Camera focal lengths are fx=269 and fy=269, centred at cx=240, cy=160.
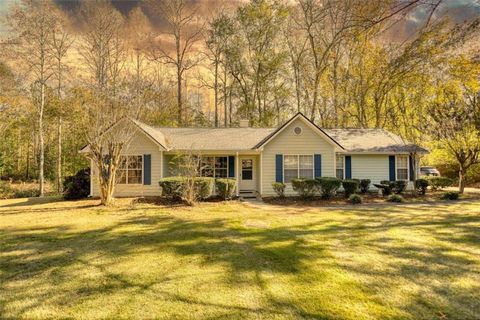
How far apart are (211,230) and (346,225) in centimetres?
419

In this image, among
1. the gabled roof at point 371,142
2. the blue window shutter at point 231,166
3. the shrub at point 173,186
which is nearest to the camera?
the shrub at point 173,186

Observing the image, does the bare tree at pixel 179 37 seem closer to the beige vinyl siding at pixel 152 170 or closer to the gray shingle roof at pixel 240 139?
the gray shingle roof at pixel 240 139

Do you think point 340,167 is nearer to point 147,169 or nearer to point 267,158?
point 267,158

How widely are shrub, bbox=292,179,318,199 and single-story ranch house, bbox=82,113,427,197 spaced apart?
5.03 feet

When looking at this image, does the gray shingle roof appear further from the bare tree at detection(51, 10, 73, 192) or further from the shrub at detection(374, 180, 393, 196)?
the bare tree at detection(51, 10, 73, 192)

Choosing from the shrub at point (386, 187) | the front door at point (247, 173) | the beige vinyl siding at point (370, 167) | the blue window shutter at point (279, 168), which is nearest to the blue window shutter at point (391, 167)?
the beige vinyl siding at point (370, 167)

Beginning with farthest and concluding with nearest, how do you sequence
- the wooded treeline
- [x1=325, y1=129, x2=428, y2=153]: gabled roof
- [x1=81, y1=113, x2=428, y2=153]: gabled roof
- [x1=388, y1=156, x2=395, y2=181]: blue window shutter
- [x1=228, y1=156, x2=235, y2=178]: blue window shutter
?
1. the wooded treeline
2. [x1=388, y1=156, x2=395, y2=181]: blue window shutter
3. [x1=325, y1=129, x2=428, y2=153]: gabled roof
4. [x1=228, y1=156, x2=235, y2=178]: blue window shutter
5. [x1=81, y1=113, x2=428, y2=153]: gabled roof

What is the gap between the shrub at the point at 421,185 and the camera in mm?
15508

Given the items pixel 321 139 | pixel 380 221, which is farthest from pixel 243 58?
pixel 380 221

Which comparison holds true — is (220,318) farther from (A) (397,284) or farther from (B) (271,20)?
(B) (271,20)

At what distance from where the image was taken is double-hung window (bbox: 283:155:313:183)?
15586 millimetres

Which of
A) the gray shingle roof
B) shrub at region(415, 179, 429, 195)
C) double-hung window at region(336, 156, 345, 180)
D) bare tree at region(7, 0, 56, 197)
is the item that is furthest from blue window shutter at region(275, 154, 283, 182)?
bare tree at region(7, 0, 56, 197)

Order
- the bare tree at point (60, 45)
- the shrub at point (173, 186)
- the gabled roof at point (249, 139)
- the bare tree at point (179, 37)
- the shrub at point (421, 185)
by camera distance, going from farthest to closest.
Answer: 1. the bare tree at point (179, 37)
2. the bare tree at point (60, 45)
3. the shrub at point (421, 185)
4. the gabled roof at point (249, 139)
5. the shrub at point (173, 186)

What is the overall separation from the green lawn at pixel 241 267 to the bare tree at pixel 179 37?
62.4 feet
